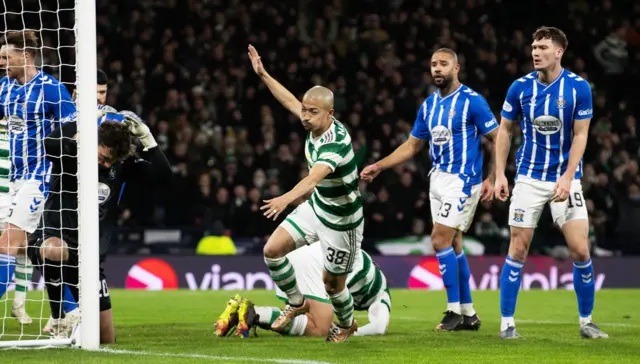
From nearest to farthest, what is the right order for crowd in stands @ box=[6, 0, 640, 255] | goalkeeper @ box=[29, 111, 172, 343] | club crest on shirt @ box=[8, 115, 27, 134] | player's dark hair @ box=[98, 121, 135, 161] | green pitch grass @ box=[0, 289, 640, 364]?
green pitch grass @ box=[0, 289, 640, 364] < player's dark hair @ box=[98, 121, 135, 161] < goalkeeper @ box=[29, 111, 172, 343] < club crest on shirt @ box=[8, 115, 27, 134] < crowd in stands @ box=[6, 0, 640, 255]

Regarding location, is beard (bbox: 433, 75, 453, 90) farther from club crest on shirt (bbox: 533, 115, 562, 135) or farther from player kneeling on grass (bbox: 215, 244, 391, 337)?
player kneeling on grass (bbox: 215, 244, 391, 337)

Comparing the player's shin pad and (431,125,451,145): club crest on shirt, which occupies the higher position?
(431,125,451,145): club crest on shirt

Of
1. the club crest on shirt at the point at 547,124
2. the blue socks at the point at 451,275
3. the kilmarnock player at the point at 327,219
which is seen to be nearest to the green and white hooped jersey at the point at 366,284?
the kilmarnock player at the point at 327,219

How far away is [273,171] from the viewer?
16578 millimetres

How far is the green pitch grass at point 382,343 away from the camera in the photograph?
21.1 feet

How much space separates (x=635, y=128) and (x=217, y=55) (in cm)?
752

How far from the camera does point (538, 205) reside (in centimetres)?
779

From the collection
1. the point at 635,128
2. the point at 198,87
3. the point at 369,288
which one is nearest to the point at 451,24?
the point at 635,128

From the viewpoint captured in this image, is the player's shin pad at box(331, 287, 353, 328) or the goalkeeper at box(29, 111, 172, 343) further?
the player's shin pad at box(331, 287, 353, 328)

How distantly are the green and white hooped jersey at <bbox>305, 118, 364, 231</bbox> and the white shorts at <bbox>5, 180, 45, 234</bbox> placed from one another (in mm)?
2275

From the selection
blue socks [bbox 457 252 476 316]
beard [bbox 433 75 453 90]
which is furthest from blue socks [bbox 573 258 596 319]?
beard [bbox 433 75 453 90]

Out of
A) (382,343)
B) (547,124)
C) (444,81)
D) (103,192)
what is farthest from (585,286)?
(103,192)

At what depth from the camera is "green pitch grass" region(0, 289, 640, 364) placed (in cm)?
643

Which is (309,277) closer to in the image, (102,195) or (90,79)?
(102,195)
